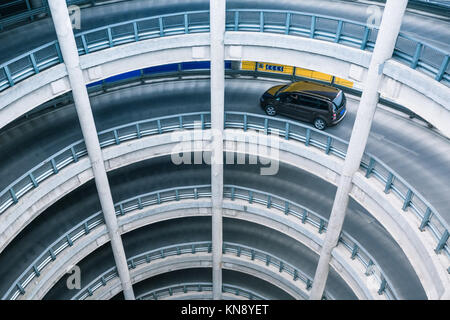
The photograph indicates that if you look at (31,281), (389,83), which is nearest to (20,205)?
(31,281)

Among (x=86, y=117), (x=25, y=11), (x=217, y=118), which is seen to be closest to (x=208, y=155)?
(x=217, y=118)

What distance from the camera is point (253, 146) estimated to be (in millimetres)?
19188

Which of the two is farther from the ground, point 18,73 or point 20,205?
point 18,73

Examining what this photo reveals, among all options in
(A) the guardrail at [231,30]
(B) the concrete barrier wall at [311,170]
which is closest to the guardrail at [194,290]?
(B) the concrete barrier wall at [311,170]

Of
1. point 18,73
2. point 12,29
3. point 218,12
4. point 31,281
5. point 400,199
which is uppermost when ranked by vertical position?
point 12,29

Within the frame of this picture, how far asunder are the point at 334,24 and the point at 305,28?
136 centimetres

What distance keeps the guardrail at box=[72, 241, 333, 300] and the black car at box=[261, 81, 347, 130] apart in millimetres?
8071

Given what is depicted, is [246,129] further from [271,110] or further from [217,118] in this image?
[271,110]

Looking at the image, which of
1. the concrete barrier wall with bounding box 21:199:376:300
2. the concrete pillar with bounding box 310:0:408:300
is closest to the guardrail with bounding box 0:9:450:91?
the concrete pillar with bounding box 310:0:408:300

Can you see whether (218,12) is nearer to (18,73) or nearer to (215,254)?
(18,73)

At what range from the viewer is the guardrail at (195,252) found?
864 inches

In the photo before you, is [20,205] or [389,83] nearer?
[389,83]

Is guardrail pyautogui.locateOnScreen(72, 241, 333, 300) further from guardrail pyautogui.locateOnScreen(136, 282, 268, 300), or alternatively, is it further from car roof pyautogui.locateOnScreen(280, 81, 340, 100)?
car roof pyautogui.locateOnScreen(280, 81, 340, 100)

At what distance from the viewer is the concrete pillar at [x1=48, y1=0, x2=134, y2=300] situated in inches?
547
